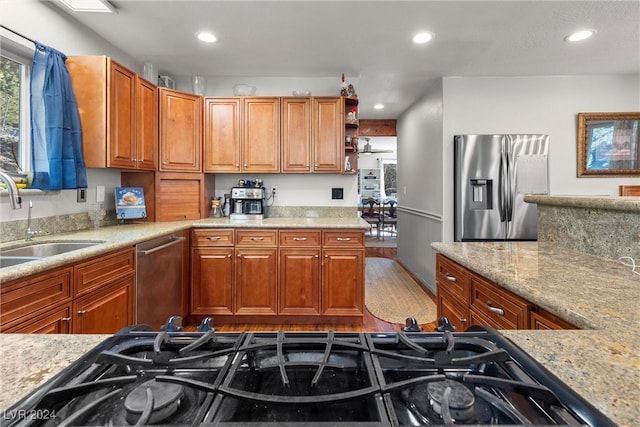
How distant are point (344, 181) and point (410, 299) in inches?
61.2

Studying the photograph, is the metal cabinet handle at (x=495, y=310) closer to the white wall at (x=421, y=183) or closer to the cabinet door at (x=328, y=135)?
the cabinet door at (x=328, y=135)

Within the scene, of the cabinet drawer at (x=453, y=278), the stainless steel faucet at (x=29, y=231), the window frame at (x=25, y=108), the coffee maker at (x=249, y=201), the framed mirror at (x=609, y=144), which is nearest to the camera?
the cabinet drawer at (x=453, y=278)

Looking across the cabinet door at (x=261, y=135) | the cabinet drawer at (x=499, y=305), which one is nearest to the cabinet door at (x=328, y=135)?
the cabinet door at (x=261, y=135)

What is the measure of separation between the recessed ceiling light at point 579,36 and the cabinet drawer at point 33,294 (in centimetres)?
407

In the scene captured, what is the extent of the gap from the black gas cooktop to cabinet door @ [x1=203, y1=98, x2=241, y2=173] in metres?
2.92

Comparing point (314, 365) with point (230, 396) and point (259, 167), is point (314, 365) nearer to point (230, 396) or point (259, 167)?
point (230, 396)

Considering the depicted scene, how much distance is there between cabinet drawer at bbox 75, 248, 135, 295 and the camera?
170cm

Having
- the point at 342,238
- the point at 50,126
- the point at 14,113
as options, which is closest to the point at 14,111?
the point at 14,113

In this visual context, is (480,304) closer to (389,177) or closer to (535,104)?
(535,104)

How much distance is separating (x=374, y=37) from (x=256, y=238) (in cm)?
207

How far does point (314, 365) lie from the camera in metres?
0.57

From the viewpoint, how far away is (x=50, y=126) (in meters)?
2.18

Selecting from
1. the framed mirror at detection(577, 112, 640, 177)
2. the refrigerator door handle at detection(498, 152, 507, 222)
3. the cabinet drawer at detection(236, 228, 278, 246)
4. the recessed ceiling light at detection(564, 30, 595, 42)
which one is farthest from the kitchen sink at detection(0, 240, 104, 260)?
the framed mirror at detection(577, 112, 640, 177)

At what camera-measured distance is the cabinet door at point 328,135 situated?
3371 millimetres
